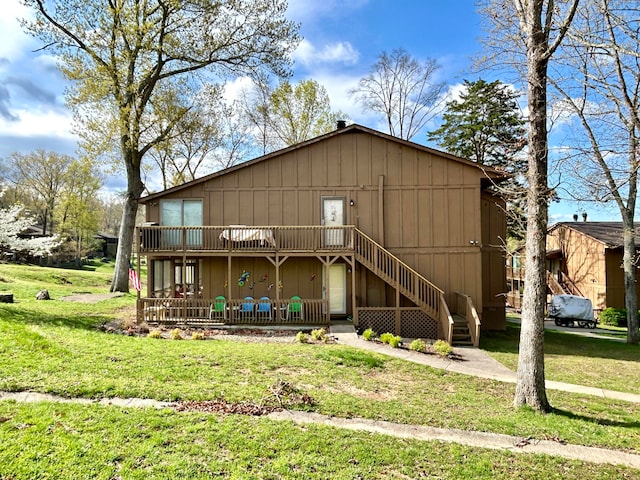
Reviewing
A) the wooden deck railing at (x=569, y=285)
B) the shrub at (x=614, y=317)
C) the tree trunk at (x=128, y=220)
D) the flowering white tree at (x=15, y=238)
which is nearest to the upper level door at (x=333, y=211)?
the flowering white tree at (x=15, y=238)

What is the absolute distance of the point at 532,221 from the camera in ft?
23.8

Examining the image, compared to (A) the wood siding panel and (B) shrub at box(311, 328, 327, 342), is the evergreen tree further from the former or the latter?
(B) shrub at box(311, 328, 327, 342)

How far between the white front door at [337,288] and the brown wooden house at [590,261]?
1925 centimetres

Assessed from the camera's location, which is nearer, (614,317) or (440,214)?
(440,214)

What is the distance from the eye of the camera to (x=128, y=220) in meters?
20.4

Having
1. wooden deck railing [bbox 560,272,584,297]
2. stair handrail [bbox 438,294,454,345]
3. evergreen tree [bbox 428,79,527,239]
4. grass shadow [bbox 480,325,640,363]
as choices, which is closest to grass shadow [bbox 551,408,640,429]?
stair handrail [bbox 438,294,454,345]

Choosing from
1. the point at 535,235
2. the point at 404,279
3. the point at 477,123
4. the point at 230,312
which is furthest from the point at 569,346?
the point at 477,123

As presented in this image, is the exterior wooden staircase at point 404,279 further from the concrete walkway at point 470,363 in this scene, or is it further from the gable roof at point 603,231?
the gable roof at point 603,231

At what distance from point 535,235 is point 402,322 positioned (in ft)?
26.3

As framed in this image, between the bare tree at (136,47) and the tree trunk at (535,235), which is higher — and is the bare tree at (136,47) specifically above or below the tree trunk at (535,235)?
above

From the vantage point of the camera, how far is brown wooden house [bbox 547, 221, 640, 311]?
25.4 meters

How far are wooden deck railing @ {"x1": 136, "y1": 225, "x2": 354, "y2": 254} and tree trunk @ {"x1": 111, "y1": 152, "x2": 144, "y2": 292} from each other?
625 cm

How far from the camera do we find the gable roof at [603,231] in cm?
2470

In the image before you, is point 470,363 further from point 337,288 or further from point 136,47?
point 136,47
